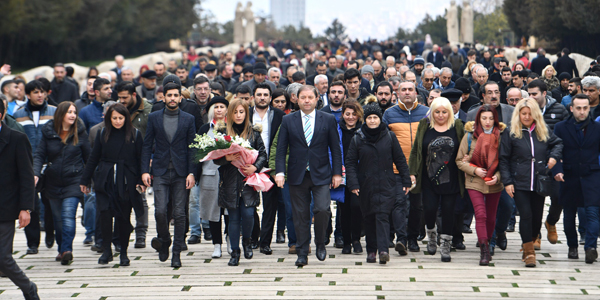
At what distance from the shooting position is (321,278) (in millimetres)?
7953

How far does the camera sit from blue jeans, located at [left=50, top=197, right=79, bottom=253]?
357 inches

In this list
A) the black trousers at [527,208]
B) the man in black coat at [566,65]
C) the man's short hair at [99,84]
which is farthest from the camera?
the man in black coat at [566,65]

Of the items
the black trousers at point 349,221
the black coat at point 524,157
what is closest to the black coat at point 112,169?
the black trousers at point 349,221

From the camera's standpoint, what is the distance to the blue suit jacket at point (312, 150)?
8.56 metres

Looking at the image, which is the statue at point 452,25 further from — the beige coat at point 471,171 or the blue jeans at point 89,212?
the beige coat at point 471,171

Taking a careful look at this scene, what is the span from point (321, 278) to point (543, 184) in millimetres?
2574

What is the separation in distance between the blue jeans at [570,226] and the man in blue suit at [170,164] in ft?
13.8

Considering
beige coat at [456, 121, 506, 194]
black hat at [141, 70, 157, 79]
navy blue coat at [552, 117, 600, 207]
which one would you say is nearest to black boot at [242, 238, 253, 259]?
beige coat at [456, 121, 506, 194]

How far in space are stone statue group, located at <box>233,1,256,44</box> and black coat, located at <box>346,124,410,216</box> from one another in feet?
158

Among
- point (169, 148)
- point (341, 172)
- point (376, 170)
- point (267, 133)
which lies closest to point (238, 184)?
point (169, 148)

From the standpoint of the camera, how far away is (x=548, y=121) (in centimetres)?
1063

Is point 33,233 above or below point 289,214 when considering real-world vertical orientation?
below

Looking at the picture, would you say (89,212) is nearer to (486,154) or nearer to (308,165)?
(308,165)

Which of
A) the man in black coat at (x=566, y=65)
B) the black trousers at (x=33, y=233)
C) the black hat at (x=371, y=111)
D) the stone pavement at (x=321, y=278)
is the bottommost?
the stone pavement at (x=321, y=278)
